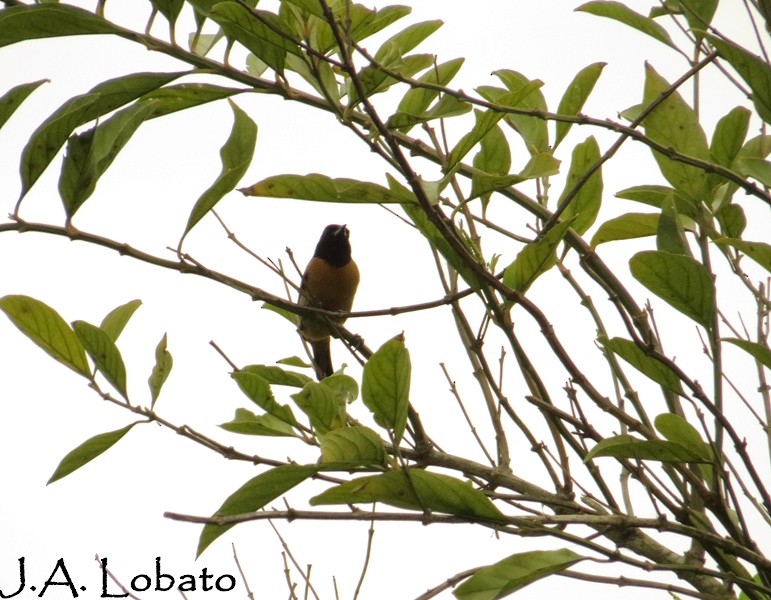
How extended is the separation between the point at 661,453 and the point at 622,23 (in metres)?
0.82

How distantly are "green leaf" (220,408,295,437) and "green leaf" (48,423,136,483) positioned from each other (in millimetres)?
176

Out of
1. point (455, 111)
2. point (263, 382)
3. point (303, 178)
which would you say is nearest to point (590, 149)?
point (455, 111)

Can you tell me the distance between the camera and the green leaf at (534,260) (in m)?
1.49

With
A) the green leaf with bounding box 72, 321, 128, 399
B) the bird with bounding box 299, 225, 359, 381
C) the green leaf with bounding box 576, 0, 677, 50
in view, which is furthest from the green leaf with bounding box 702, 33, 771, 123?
the bird with bounding box 299, 225, 359, 381

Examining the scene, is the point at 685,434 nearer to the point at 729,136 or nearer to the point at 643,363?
the point at 643,363

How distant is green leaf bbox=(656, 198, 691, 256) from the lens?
4.80 feet

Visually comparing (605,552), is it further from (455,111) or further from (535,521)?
(455,111)

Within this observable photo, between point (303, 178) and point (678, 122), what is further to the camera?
point (678, 122)

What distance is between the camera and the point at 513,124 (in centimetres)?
200

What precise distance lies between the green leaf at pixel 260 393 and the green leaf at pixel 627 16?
89 centimetres

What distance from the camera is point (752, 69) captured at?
4.69 ft

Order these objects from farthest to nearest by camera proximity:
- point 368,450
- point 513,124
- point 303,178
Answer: point 513,124 < point 303,178 < point 368,450

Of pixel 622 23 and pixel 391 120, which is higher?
pixel 622 23

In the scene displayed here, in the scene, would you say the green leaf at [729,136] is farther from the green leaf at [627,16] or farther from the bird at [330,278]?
the bird at [330,278]
